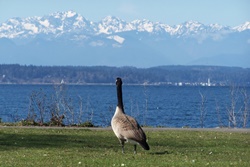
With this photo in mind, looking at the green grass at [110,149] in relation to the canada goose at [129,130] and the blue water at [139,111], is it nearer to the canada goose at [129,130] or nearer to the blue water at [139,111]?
the canada goose at [129,130]

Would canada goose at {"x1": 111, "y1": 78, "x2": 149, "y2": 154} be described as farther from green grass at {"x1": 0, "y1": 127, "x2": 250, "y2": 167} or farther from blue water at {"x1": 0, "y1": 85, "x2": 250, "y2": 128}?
blue water at {"x1": 0, "y1": 85, "x2": 250, "y2": 128}

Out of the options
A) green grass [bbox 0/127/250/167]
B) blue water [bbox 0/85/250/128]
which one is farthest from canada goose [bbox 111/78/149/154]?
blue water [bbox 0/85/250/128]

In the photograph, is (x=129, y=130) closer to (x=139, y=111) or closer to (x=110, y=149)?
(x=110, y=149)

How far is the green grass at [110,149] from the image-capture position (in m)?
17.5

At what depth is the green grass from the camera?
17469mm

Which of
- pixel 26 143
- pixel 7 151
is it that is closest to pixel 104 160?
pixel 7 151

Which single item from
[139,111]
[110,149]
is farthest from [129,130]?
[139,111]

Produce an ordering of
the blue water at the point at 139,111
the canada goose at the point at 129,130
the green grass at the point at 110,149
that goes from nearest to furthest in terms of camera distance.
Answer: the green grass at the point at 110,149, the canada goose at the point at 129,130, the blue water at the point at 139,111

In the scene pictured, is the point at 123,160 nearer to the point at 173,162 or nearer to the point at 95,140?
the point at 173,162

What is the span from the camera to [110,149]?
22.3 m

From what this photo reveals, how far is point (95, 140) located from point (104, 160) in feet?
28.2

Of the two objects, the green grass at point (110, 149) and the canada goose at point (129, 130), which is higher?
the canada goose at point (129, 130)

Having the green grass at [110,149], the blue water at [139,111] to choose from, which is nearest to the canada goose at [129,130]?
the green grass at [110,149]

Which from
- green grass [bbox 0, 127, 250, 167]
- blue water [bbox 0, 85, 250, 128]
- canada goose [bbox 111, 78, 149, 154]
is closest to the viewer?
green grass [bbox 0, 127, 250, 167]
